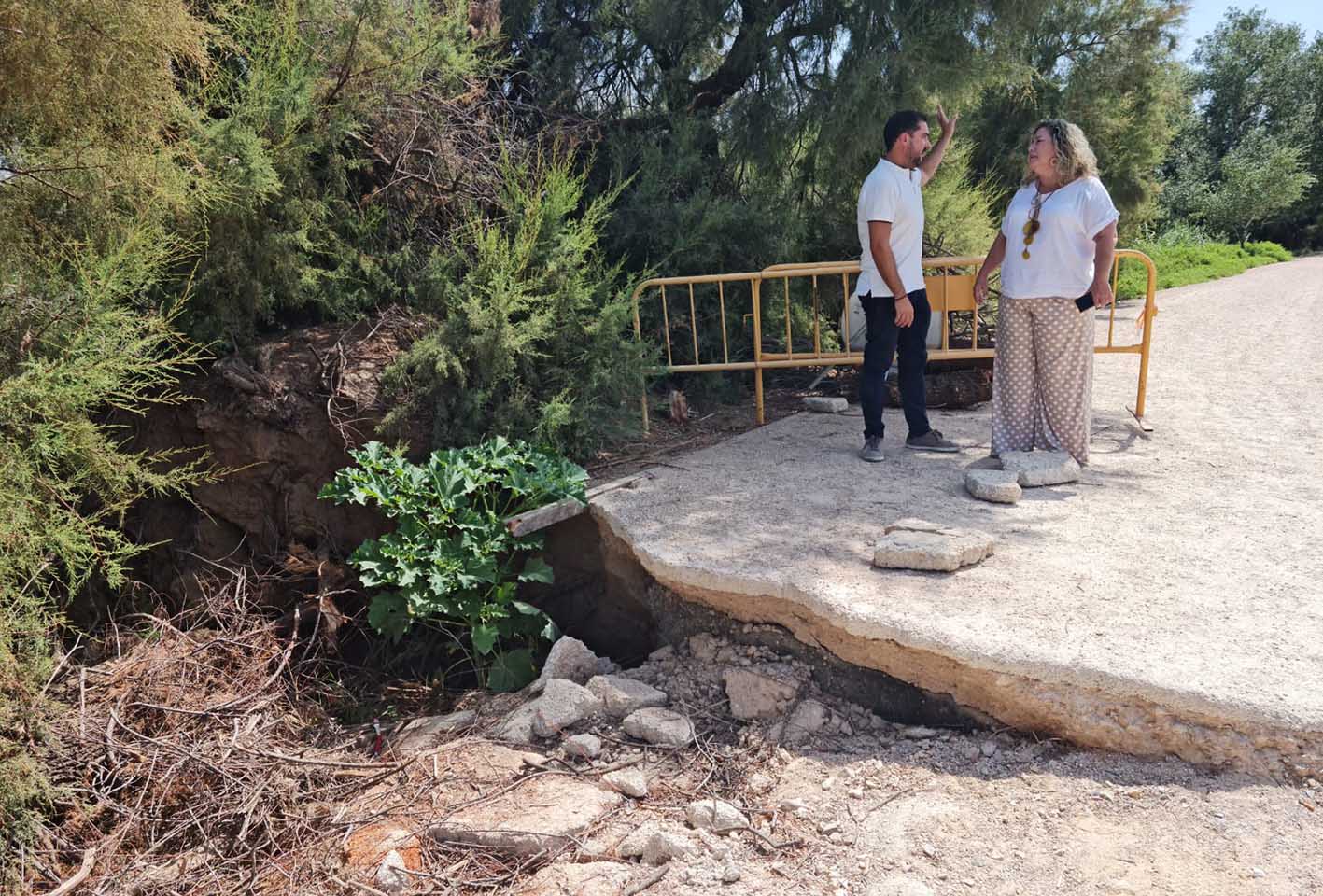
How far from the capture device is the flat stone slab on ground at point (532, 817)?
3.19 meters

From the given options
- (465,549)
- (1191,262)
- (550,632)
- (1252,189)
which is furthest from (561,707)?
(1252,189)

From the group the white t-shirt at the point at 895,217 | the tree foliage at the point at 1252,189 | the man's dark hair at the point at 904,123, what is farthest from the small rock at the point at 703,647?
the tree foliage at the point at 1252,189

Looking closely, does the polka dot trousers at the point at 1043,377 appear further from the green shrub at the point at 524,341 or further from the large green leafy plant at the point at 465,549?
the large green leafy plant at the point at 465,549

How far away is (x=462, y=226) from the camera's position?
6.64 m

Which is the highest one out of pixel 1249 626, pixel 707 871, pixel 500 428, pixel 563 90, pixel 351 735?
pixel 563 90

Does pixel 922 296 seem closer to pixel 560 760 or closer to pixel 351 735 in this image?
pixel 560 760

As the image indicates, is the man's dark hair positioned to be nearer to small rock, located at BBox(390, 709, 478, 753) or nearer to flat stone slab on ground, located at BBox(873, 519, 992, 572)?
flat stone slab on ground, located at BBox(873, 519, 992, 572)

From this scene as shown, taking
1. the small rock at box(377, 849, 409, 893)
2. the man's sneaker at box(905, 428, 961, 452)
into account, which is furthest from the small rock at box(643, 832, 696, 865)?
the man's sneaker at box(905, 428, 961, 452)

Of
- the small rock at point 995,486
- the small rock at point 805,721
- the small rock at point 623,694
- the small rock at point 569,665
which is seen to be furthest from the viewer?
the small rock at point 995,486

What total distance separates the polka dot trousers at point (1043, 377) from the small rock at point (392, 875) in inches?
170

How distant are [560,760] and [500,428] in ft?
8.74

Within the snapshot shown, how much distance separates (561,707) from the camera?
13.0ft

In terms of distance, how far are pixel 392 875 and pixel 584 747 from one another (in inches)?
34.6

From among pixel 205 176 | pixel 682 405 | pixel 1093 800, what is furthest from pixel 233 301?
pixel 1093 800
